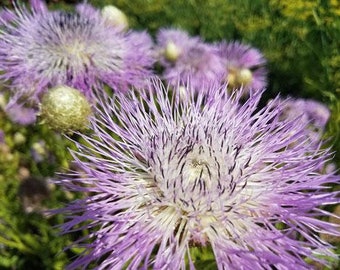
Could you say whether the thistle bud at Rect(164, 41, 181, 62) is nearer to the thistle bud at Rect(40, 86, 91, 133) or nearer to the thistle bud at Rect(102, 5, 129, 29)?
the thistle bud at Rect(102, 5, 129, 29)

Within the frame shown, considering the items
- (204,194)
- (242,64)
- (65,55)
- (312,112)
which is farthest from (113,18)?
(204,194)

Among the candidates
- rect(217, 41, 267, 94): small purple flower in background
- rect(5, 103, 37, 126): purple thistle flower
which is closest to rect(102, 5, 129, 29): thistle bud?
rect(217, 41, 267, 94): small purple flower in background

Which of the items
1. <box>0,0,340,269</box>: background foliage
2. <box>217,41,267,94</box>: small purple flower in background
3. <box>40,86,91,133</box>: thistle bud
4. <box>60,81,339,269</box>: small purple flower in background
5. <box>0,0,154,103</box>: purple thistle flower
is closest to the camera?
<box>60,81,339,269</box>: small purple flower in background

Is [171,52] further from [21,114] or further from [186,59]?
[21,114]

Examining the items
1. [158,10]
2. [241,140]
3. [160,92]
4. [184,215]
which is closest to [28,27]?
[160,92]

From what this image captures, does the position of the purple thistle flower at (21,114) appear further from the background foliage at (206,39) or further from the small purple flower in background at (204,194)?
the small purple flower in background at (204,194)

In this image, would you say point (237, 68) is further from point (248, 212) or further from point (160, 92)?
point (248, 212)
